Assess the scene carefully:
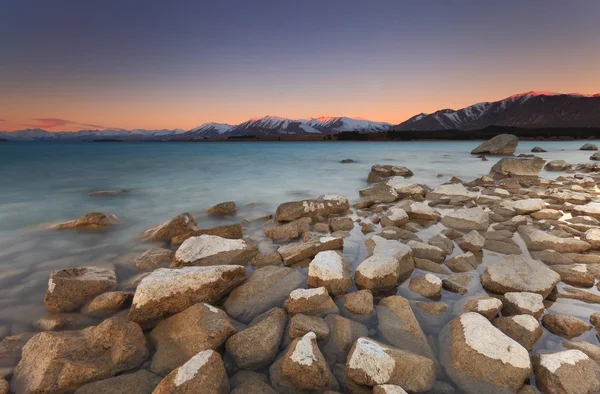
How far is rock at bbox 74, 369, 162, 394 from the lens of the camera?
2.21m

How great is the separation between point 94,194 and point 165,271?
9.62 meters

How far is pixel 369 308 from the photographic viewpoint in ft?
10.3

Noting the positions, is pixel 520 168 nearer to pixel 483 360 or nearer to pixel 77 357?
pixel 483 360

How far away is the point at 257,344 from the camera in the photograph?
2.61 m

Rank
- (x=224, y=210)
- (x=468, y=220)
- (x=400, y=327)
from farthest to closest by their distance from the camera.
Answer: (x=224, y=210) → (x=468, y=220) → (x=400, y=327)

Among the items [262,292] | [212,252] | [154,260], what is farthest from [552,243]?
[154,260]

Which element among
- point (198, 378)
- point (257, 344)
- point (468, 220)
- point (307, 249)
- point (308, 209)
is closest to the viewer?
point (198, 378)

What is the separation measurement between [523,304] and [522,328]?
425 mm

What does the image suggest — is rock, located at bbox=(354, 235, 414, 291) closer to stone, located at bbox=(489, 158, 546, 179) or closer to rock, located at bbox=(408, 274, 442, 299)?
rock, located at bbox=(408, 274, 442, 299)

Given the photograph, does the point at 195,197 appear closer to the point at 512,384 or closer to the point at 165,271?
the point at 165,271

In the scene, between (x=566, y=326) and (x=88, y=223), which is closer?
(x=566, y=326)

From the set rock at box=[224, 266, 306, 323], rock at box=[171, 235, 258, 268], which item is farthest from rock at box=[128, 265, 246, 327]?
rock at box=[171, 235, 258, 268]

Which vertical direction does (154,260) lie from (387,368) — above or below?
below

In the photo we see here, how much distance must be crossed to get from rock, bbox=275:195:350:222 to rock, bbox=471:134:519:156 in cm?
2955
